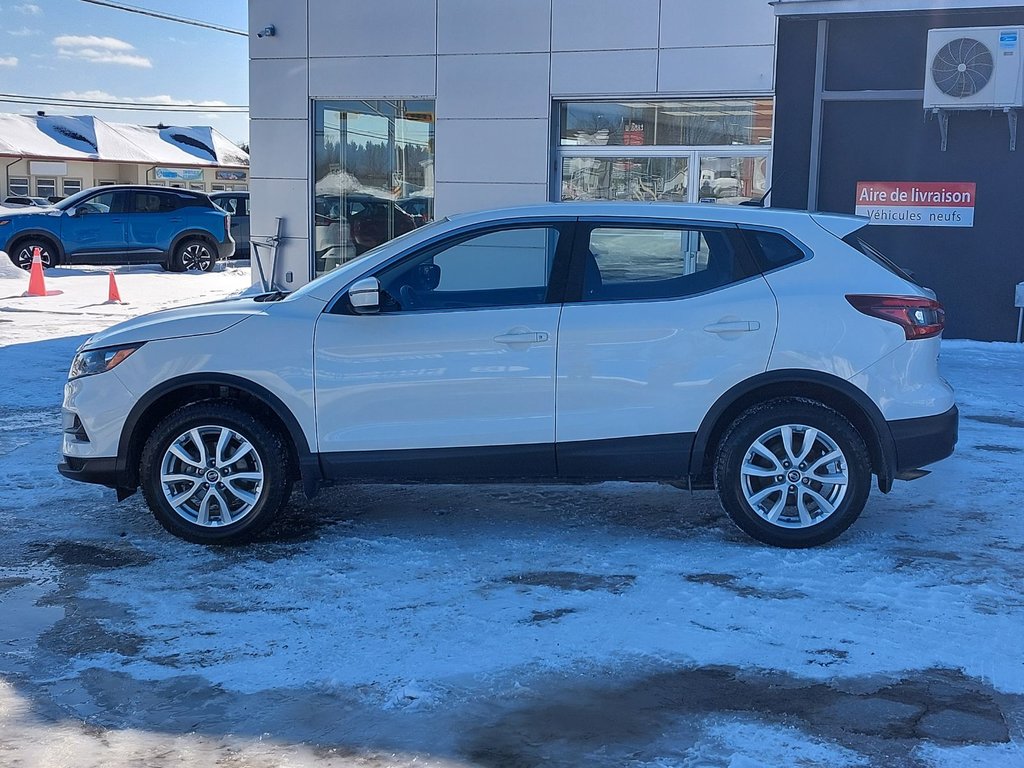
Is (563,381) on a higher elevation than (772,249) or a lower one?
lower

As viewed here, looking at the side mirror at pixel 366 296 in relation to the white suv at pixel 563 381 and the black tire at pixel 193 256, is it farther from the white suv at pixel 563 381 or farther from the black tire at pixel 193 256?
the black tire at pixel 193 256

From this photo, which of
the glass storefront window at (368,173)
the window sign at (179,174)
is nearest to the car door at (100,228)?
the glass storefront window at (368,173)

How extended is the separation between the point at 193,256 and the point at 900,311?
20.4m

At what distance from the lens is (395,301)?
5.73m

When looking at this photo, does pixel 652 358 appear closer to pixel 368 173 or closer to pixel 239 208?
pixel 368 173

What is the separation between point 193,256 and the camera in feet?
78.9

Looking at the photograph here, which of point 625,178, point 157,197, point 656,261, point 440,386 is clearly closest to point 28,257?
point 157,197

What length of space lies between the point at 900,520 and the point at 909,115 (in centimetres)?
771

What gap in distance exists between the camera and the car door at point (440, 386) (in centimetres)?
561

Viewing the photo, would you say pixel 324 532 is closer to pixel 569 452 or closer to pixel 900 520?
pixel 569 452

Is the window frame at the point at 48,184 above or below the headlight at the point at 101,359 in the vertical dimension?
above

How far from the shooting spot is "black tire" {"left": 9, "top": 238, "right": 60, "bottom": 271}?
2277 centimetres

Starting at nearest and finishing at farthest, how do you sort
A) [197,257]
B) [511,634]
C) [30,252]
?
[511,634] → [30,252] → [197,257]

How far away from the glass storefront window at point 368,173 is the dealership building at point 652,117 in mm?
27
